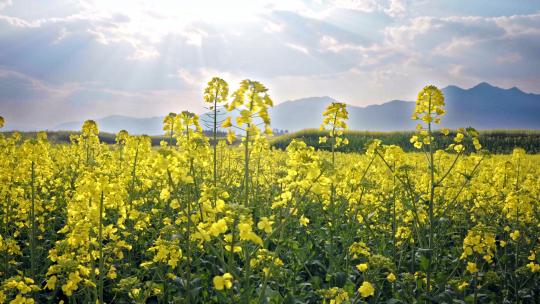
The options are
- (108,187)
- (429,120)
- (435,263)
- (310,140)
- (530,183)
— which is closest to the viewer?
(108,187)

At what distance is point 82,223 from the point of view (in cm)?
378

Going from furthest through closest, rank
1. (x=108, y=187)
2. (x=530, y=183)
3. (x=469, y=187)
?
(x=530, y=183) < (x=469, y=187) < (x=108, y=187)

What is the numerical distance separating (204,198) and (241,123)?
72 centimetres

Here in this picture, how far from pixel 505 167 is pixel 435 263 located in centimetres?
269

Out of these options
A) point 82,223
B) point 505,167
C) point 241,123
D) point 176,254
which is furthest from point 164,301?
point 505,167

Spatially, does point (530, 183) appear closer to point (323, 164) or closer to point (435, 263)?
point (435, 263)

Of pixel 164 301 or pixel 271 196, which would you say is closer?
pixel 164 301

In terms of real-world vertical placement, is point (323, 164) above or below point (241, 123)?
below

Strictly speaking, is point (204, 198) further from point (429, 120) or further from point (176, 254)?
point (429, 120)

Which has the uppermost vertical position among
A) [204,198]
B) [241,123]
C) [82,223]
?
[241,123]

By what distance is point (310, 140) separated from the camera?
4028 centimetres

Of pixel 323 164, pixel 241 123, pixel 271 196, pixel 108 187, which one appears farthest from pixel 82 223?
pixel 271 196

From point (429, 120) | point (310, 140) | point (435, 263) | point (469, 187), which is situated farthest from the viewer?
point (310, 140)

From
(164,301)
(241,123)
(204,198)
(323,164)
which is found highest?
(241,123)
